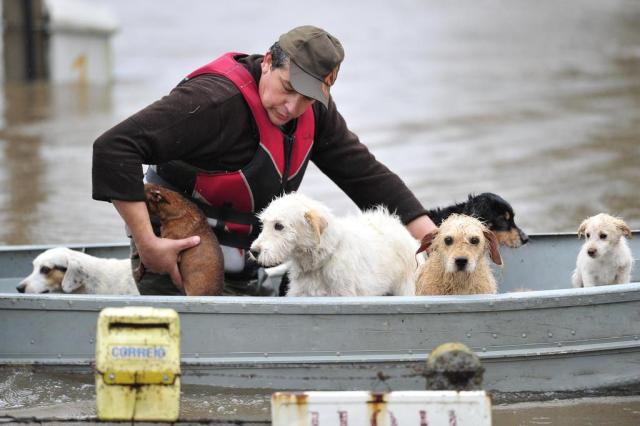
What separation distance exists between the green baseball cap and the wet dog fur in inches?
54.6

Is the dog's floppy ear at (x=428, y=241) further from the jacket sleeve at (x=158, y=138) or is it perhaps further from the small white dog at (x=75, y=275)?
the small white dog at (x=75, y=275)

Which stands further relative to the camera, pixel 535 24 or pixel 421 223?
pixel 535 24

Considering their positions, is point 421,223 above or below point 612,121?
below

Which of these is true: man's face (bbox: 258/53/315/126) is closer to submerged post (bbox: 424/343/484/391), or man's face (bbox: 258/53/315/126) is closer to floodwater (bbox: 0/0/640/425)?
floodwater (bbox: 0/0/640/425)

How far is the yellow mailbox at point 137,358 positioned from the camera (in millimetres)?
4820

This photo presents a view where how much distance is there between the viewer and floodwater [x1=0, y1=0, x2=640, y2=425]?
11.1 meters

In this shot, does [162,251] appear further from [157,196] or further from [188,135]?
[188,135]

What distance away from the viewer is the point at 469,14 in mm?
33938

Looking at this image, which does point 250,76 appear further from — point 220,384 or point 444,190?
point 444,190

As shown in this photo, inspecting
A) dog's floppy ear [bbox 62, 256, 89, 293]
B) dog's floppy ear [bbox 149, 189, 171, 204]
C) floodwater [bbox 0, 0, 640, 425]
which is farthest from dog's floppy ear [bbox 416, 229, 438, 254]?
dog's floppy ear [bbox 62, 256, 89, 293]

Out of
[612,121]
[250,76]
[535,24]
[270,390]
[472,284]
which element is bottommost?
[270,390]

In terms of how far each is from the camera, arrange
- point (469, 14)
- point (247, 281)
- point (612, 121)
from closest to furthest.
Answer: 1. point (247, 281)
2. point (612, 121)
3. point (469, 14)

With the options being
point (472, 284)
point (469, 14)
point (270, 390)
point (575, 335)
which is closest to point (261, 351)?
point (270, 390)

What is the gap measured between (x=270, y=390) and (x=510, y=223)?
1892mm
